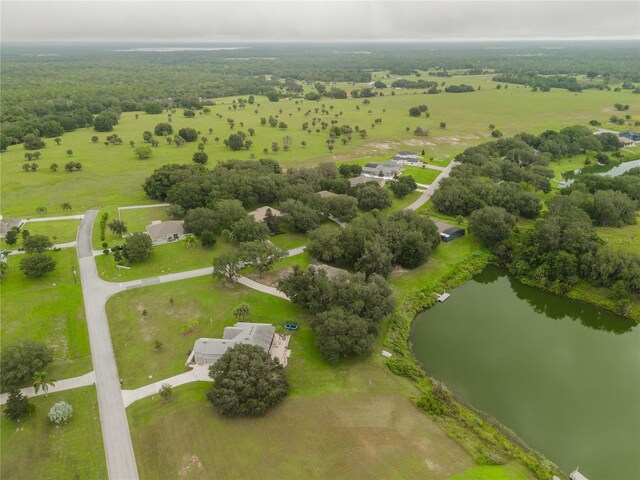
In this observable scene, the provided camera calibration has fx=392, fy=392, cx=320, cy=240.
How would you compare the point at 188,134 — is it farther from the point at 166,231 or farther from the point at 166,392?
the point at 166,392

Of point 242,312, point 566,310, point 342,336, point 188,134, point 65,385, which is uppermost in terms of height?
point 342,336

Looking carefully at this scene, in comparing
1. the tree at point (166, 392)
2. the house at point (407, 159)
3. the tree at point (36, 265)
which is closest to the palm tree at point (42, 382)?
the tree at point (166, 392)

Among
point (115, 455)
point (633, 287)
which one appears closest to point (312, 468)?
point (115, 455)

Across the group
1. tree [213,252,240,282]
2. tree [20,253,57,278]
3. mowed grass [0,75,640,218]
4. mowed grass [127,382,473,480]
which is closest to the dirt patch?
mowed grass [127,382,473,480]

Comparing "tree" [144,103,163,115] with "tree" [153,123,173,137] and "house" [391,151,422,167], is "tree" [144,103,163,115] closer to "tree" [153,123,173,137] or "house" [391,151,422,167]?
"tree" [153,123,173,137]

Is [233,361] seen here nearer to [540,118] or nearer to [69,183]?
[69,183]

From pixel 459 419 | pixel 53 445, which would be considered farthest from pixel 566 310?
pixel 53 445

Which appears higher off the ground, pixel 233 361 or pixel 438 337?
pixel 233 361
